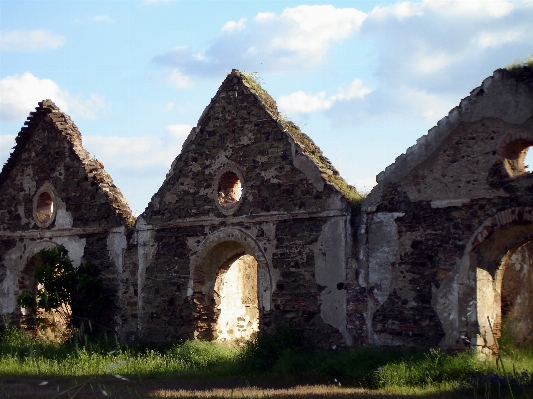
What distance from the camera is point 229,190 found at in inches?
586

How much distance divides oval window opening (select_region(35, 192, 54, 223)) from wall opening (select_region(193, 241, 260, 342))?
4437mm

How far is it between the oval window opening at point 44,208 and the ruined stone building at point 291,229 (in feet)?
0.18

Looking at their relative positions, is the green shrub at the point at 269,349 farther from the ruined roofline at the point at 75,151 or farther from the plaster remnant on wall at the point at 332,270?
the ruined roofline at the point at 75,151

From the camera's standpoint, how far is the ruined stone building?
11.6m

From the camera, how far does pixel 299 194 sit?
13523mm

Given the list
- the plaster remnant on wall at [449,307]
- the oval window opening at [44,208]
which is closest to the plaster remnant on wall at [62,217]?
the oval window opening at [44,208]

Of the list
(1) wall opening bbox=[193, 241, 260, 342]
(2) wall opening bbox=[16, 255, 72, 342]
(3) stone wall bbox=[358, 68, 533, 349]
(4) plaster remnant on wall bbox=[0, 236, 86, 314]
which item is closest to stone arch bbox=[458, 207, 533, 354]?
(3) stone wall bbox=[358, 68, 533, 349]

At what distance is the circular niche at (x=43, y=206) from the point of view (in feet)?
56.8

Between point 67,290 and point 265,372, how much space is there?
17.9 feet

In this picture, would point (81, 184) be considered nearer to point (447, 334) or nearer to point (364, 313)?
point (364, 313)

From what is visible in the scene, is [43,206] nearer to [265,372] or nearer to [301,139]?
[301,139]

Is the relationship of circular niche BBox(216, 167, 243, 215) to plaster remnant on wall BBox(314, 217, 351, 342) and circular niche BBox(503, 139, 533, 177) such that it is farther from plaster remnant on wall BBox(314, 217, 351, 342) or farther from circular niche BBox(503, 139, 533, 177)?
circular niche BBox(503, 139, 533, 177)

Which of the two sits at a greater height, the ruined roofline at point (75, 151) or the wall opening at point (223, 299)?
the ruined roofline at point (75, 151)

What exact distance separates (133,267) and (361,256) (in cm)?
509
